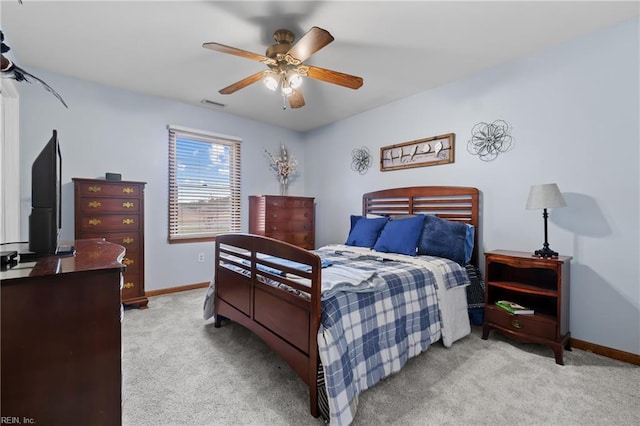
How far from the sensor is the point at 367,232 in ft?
11.0

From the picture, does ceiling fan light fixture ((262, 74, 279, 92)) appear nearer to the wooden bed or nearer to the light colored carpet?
the wooden bed

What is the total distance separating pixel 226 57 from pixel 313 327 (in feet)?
8.45

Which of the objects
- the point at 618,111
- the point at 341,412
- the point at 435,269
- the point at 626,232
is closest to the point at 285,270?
the point at 341,412

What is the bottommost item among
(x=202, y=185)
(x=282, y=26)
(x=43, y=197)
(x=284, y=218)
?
(x=284, y=218)

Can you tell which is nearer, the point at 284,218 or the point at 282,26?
the point at 282,26

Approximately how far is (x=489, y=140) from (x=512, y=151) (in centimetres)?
25

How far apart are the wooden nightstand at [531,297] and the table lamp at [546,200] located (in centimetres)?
9

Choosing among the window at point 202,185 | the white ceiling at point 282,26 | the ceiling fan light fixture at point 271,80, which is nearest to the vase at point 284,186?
the window at point 202,185

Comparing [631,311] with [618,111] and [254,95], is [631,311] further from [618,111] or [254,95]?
[254,95]

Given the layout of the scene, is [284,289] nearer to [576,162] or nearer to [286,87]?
[286,87]

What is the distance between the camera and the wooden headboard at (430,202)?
3.02 m

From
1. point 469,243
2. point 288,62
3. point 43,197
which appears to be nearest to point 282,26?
point 288,62

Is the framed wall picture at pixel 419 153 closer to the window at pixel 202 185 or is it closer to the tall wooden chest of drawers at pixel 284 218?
the tall wooden chest of drawers at pixel 284 218

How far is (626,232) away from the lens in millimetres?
2188
